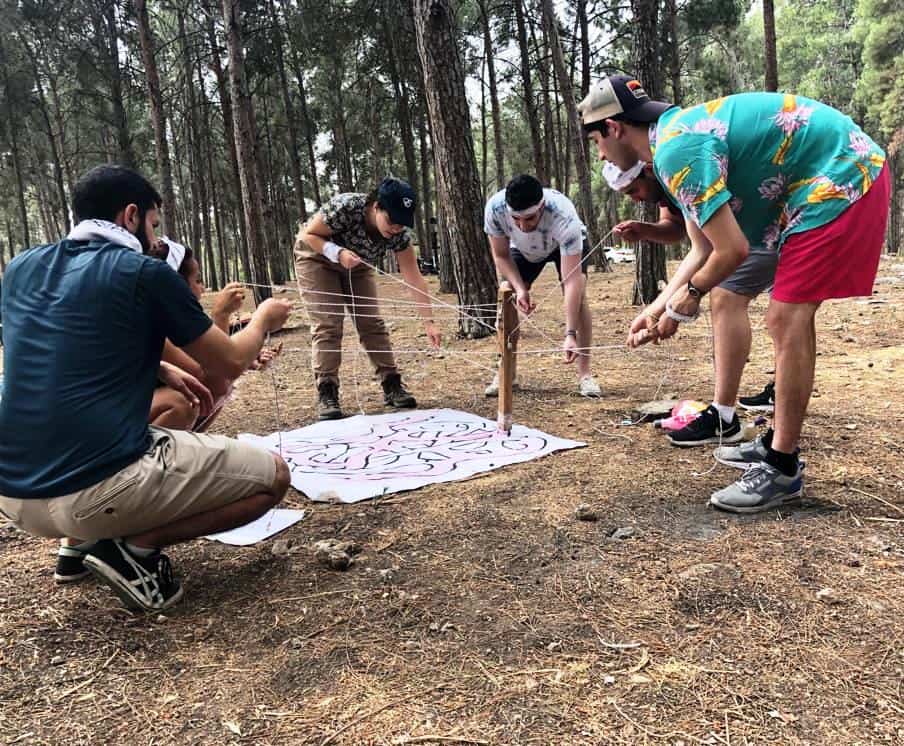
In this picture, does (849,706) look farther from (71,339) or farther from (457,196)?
(457,196)

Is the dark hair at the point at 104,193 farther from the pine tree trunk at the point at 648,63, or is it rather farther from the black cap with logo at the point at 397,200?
the pine tree trunk at the point at 648,63

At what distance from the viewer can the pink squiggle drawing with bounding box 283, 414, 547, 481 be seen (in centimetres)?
305

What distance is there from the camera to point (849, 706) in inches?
52.2

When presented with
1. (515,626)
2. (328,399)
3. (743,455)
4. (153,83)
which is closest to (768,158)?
(743,455)

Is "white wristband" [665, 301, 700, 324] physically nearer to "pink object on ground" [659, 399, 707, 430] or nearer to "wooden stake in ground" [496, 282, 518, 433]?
"pink object on ground" [659, 399, 707, 430]

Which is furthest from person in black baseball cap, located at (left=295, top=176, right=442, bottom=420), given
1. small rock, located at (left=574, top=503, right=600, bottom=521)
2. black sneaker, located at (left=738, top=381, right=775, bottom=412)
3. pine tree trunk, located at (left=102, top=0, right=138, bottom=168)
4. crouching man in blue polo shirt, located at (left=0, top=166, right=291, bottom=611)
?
pine tree trunk, located at (left=102, top=0, right=138, bottom=168)

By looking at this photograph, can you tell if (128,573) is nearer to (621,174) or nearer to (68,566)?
(68,566)

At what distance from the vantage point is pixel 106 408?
5.73 feet

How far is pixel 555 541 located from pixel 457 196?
15.3ft

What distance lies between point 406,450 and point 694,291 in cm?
172

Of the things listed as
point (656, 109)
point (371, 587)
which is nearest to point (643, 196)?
point (656, 109)

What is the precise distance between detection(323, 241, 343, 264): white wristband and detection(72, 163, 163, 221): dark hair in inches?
73.5

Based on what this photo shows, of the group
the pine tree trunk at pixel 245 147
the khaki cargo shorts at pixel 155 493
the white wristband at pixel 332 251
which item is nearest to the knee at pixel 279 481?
the khaki cargo shorts at pixel 155 493

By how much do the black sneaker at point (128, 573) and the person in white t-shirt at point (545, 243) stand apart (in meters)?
2.48
